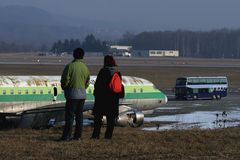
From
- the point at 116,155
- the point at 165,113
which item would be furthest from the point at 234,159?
the point at 165,113

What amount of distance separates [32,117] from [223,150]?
15.3 metres

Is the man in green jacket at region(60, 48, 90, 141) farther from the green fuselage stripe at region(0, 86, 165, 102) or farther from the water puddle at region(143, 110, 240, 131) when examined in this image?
the green fuselage stripe at region(0, 86, 165, 102)

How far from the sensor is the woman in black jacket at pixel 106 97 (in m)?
17.4

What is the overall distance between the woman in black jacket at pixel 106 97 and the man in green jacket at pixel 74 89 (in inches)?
20.2

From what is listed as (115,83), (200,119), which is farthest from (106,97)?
(200,119)

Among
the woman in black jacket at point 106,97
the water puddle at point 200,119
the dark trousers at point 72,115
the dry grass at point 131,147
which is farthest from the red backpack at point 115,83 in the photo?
the water puddle at point 200,119

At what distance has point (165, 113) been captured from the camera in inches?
1618

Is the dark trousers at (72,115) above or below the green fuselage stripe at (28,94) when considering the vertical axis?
above

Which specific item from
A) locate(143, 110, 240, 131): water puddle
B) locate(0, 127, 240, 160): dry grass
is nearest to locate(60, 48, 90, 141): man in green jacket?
locate(0, 127, 240, 160): dry grass

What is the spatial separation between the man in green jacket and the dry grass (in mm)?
467

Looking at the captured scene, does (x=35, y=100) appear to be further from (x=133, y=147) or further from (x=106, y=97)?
(x=133, y=147)

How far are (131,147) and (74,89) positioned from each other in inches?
101

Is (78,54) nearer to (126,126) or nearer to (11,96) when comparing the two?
(126,126)

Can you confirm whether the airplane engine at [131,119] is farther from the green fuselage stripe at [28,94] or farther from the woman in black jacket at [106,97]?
the woman in black jacket at [106,97]
